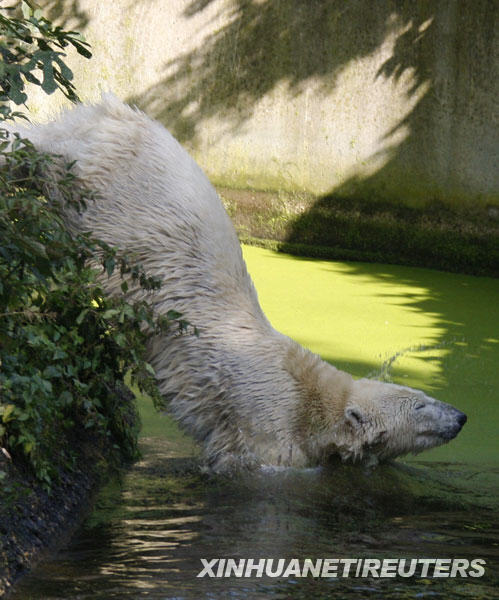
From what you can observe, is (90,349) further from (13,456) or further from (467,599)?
(467,599)

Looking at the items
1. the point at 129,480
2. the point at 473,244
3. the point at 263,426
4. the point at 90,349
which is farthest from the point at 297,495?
the point at 473,244

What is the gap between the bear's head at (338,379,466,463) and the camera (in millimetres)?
4703

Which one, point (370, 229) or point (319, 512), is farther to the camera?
point (370, 229)

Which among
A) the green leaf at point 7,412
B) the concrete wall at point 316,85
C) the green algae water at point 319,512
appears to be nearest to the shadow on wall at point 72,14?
the concrete wall at point 316,85

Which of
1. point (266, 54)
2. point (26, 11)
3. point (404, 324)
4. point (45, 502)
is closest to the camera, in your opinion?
point (26, 11)

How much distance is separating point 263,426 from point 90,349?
949 millimetres

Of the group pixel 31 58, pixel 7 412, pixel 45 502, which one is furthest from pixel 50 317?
pixel 31 58

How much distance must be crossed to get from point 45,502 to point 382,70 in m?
7.10

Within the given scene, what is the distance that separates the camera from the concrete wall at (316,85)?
9312 mm

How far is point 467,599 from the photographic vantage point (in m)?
3.24

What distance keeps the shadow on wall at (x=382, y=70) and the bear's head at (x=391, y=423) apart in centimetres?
507

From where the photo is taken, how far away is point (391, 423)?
15.5 feet

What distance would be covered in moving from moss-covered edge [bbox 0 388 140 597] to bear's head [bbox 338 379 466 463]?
1149 mm

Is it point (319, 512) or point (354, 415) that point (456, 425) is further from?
point (319, 512)
